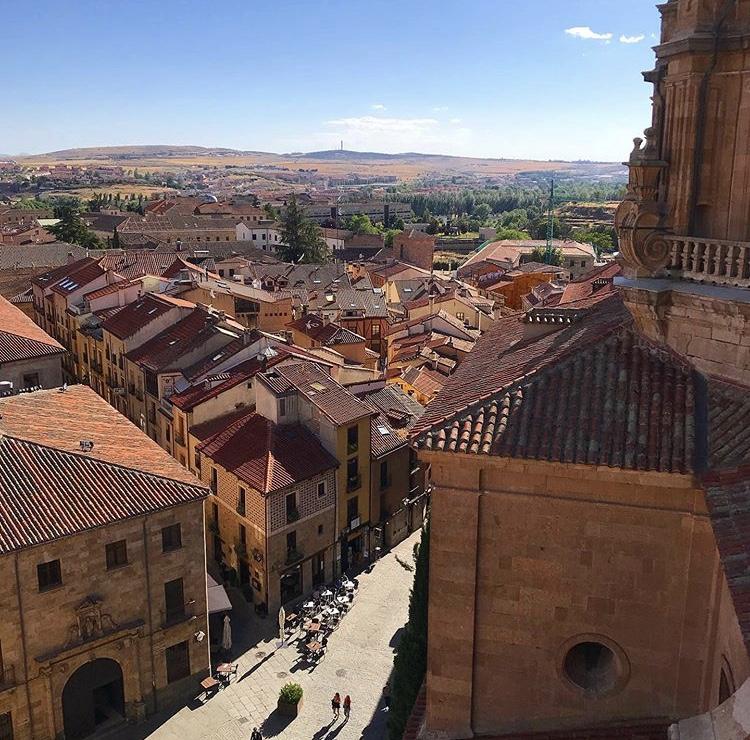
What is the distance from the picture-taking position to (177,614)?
29.5 meters

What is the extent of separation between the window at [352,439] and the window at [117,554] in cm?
1411

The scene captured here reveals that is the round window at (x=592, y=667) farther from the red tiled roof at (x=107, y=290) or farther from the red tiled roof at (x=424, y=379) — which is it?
the red tiled roof at (x=107, y=290)

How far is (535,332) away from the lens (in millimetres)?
22156

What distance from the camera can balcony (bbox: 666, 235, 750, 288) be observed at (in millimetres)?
12352

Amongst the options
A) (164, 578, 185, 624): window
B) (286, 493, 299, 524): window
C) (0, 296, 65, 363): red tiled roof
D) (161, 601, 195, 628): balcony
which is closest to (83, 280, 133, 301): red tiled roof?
(0, 296, 65, 363): red tiled roof

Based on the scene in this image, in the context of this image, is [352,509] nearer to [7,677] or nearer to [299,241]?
[7,677]

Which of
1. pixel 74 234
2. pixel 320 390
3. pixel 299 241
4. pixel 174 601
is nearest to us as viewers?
pixel 174 601

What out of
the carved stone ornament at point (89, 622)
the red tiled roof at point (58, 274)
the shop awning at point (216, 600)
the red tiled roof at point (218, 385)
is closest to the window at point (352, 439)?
the red tiled roof at point (218, 385)

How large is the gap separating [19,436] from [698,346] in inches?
917

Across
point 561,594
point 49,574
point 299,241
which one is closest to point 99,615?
point 49,574

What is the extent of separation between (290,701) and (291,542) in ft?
27.2

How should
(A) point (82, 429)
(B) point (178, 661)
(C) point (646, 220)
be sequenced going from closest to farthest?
1. (C) point (646, 220)
2. (B) point (178, 661)
3. (A) point (82, 429)

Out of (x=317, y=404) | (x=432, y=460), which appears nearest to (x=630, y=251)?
(x=432, y=460)

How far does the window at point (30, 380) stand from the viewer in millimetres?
45594
